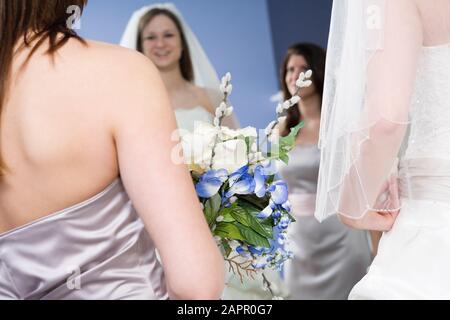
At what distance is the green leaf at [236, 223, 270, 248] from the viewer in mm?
1854

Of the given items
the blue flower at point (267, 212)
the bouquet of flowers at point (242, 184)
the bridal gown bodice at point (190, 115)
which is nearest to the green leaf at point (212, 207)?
the bouquet of flowers at point (242, 184)

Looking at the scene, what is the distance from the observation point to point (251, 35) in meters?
6.48

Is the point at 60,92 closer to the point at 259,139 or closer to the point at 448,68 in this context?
the point at 259,139

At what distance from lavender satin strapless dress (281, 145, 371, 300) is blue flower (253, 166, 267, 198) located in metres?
3.24

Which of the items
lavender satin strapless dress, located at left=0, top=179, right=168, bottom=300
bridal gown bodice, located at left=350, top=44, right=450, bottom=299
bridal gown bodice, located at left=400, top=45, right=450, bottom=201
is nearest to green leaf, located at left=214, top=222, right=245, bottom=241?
lavender satin strapless dress, located at left=0, top=179, right=168, bottom=300

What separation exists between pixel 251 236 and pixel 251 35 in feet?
15.7

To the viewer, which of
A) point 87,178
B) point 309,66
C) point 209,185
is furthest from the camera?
point 309,66

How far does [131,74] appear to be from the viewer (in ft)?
4.71

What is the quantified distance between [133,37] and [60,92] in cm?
383

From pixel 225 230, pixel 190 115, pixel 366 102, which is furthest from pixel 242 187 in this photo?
pixel 190 115

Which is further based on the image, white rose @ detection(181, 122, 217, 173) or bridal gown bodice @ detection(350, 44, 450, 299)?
bridal gown bodice @ detection(350, 44, 450, 299)

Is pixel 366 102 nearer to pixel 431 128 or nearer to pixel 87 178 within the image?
pixel 431 128

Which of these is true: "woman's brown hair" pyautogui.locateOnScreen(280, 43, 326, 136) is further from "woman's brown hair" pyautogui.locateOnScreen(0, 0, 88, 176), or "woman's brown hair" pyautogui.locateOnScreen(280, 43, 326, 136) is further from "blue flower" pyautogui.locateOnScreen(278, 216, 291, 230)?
"woman's brown hair" pyautogui.locateOnScreen(0, 0, 88, 176)
